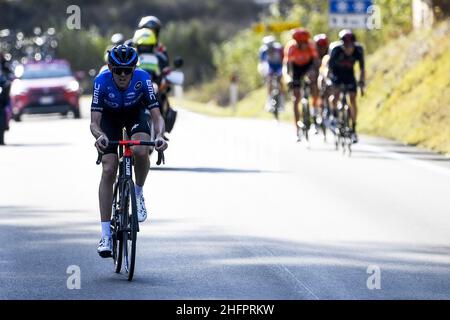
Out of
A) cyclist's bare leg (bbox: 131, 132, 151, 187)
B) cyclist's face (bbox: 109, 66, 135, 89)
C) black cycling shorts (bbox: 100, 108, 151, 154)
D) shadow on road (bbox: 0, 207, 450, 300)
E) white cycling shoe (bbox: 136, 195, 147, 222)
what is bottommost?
shadow on road (bbox: 0, 207, 450, 300)

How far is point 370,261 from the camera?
11664 millimetres

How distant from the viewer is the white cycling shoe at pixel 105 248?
36.0 feet

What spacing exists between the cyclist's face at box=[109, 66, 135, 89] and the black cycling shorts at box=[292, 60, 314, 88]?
1405 cm

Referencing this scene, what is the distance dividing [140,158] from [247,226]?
9.44 ft

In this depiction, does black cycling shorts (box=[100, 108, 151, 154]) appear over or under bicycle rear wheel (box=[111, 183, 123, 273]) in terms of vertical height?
over

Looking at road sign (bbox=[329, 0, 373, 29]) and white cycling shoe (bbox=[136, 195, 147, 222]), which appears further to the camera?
road sign (bbox=[329, 0, 373, 29])

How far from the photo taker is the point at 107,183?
11.2 metres

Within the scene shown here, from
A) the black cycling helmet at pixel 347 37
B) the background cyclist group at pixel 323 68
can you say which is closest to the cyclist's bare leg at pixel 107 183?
the background cyclist group at pixel 323 68

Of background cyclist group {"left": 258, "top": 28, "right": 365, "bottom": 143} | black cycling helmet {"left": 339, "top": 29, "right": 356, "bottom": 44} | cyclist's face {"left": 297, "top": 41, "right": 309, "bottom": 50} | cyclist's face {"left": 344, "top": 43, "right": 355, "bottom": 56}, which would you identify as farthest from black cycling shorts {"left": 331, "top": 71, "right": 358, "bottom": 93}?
cyclist's face {"left": 297, "top": 41, "right": 309, "bottom": 50}

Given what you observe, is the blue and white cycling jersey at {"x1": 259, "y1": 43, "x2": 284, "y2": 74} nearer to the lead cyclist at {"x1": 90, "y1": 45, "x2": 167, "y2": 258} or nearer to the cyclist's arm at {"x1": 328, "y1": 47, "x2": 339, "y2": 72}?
the cyclist's arm at {"x1": 328, "y1": 47, "x2": 339, "y2": 72}

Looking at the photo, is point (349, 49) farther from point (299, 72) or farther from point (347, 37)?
point (299, 72)

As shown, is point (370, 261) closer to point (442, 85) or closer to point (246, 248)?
point (246, 248)

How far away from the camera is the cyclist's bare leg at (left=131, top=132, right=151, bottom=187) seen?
11.3 meters

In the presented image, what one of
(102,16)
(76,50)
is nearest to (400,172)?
(76,50)
